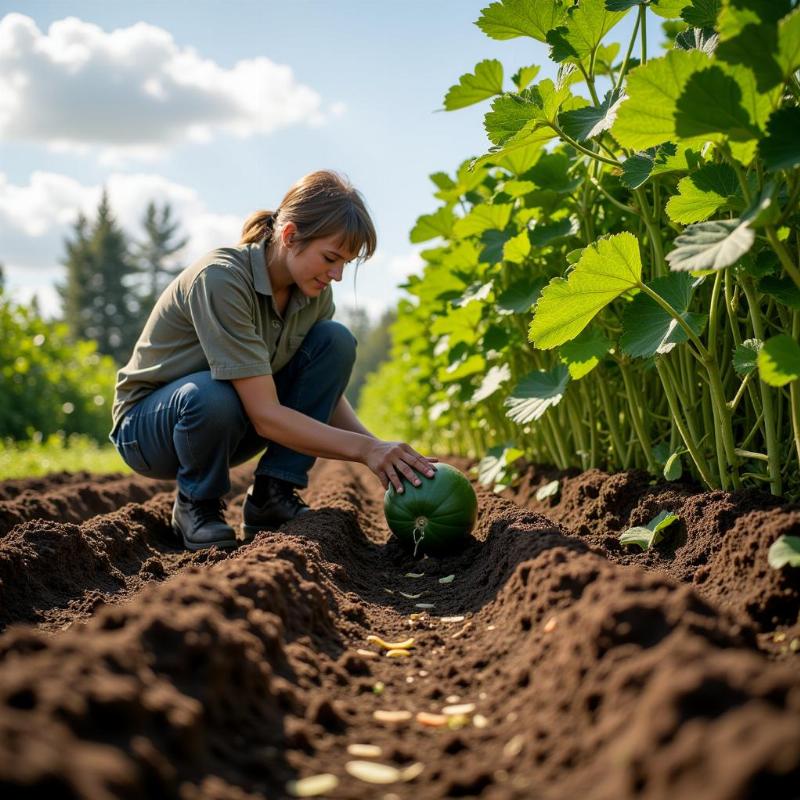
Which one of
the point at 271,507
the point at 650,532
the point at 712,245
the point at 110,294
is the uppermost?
the point at 110,294

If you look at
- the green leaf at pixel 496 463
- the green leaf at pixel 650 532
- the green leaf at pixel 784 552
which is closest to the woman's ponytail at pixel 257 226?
the green leaf at pixel 496 463

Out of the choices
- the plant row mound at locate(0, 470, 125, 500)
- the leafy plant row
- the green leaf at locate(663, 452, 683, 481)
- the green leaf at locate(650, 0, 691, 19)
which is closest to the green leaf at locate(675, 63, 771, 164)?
the leafy plant row

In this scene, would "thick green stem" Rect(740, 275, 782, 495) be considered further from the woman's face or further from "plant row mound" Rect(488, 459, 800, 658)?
the woman's face

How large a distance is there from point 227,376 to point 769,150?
6.92 ft

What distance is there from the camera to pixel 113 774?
0.98 meters

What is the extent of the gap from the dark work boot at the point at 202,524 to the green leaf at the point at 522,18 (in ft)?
7.00

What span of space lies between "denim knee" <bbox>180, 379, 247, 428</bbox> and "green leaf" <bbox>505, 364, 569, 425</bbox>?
3.66 ft

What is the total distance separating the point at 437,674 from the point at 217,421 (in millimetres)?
1711

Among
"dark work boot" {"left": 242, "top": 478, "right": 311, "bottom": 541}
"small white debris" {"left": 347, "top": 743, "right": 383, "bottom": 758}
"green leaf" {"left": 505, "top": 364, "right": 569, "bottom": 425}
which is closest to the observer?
"small white debris" {"left": 347, "top": 743, "right": 383, "bottom": 758}

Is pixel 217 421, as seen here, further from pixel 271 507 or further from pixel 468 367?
pixel 468 367

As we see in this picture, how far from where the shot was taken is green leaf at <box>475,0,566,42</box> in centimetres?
269

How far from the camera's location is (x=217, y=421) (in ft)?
10.7

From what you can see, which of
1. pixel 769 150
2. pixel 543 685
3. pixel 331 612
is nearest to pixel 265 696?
pixel 543 685

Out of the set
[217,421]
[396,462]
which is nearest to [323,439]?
[396,462]
